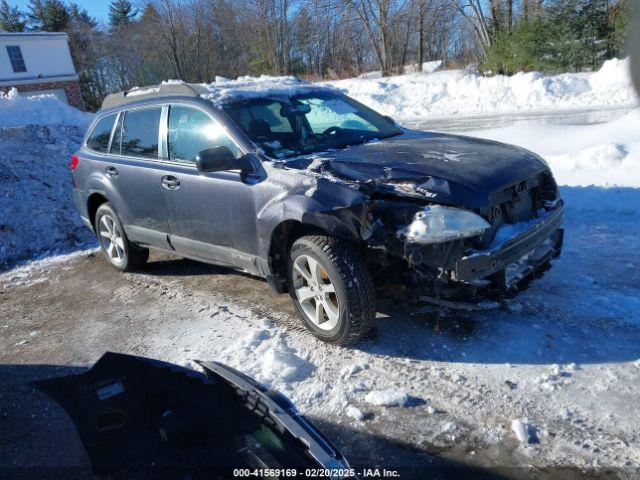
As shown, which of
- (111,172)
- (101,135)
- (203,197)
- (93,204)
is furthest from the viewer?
(93,204)

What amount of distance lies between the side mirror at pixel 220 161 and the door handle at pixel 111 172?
1851 millimetres

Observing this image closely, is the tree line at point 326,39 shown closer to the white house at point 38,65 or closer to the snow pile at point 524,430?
the white house at point 38,65

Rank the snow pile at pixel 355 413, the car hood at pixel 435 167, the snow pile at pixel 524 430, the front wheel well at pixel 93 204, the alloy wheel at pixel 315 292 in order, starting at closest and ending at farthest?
the snow pile at pixel 524 430 < the snow pile at pixel 355 413 < the car hood at pixel 435 167 < the alloy wheel at pixel 315 292 < the front wheel well at pixel 93 204

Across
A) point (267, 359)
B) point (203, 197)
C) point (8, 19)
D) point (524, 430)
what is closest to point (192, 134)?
point (203, 197)

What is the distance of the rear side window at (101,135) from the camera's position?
18.7 feet

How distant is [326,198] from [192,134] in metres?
1.69

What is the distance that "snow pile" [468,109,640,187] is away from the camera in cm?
666

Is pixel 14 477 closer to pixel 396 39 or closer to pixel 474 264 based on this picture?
pixel 474 264

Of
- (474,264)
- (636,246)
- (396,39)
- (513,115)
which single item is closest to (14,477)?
(474,264)

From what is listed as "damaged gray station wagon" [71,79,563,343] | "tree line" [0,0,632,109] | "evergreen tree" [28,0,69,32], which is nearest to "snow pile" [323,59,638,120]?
"tree line" [0,0,632,109]

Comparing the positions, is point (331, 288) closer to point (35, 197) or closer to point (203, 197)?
point (203, 197)

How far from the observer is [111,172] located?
17.9 feet

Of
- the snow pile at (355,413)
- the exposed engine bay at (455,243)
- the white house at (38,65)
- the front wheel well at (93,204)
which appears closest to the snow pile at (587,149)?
the exposed engine bay at (455,243)

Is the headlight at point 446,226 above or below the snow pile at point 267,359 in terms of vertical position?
above
